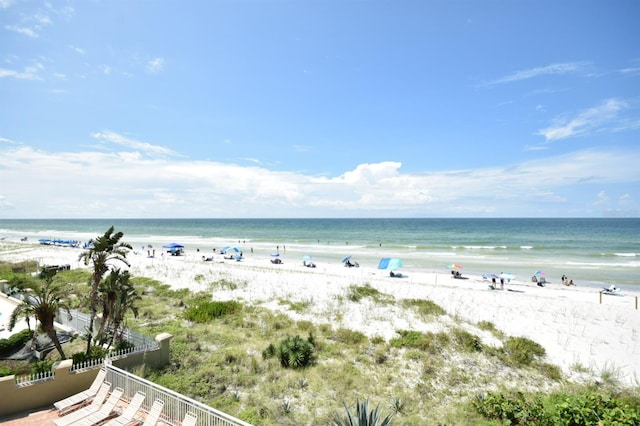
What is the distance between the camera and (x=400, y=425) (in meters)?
9.16

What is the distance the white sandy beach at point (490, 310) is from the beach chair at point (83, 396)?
1049cm

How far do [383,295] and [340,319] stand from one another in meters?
5.55

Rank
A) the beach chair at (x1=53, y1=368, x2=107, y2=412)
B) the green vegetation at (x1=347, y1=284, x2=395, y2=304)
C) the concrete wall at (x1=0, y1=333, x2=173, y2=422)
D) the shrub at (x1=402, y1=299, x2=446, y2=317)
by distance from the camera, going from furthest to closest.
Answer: the green vegetation at (x1=347, y1=284, x2=395, y2=304)
the shrub at (x1=402, y1=299, x2=446, y2=317)
the beach chair at (x1=53, y1=368, x2=107, y2=412)
the concrete wall at (x1=0, y1=333, x2=173, y2=422)

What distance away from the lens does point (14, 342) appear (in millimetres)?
12883

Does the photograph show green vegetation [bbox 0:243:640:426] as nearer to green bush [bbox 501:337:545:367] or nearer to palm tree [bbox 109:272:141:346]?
green bush [bbox 501:337:545:367]

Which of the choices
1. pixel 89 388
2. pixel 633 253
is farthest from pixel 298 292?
pixel 633 253

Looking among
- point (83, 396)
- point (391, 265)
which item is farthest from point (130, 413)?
point (391, 265)

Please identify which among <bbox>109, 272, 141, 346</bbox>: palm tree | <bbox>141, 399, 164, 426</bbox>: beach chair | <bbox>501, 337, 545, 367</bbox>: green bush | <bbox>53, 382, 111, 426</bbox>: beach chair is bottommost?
<bbox>501, 337, 545, 367</bbox>: green bush

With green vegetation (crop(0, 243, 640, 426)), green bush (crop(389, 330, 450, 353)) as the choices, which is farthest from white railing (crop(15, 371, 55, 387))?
green bush (crop(389, 330, 450, 353))

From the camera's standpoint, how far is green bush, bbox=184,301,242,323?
59.4 ft

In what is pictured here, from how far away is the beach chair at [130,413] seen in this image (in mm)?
7945

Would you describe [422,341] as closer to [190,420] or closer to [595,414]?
[595,414]

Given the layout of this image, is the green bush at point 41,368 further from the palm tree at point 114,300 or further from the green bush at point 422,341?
the green bush at point 422,341

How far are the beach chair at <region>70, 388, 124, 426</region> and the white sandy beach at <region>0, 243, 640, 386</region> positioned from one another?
10713 mm
